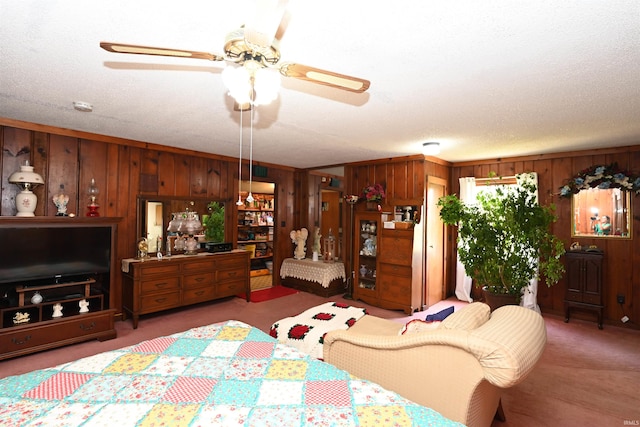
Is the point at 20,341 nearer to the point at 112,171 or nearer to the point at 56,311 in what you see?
the point at 56,311

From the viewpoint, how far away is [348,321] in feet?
9.23

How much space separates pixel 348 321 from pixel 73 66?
2730 millimetres

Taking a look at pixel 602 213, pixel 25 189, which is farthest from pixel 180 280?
pixel 602 213

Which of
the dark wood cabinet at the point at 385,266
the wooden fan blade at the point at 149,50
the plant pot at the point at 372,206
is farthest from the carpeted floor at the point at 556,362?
the wooden fan blade at the point at 149,50

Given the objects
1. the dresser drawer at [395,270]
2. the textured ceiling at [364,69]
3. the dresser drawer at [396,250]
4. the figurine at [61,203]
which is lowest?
the dresser drawer at [395,270]

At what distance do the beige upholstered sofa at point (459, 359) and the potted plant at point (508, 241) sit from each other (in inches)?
63.9

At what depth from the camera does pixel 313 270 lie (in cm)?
532

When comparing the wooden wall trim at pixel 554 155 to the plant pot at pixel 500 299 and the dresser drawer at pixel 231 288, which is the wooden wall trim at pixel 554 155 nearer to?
the plant pot at pixel 500 299

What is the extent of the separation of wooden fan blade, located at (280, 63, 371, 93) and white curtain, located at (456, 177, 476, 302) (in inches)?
165

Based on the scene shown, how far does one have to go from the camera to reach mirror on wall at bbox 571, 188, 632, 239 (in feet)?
13.1

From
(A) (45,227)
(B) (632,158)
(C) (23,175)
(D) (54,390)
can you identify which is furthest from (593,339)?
(C) (23,175)

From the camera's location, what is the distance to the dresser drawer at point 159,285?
3809 millimetres

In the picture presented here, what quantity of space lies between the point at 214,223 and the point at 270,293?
4.96ft

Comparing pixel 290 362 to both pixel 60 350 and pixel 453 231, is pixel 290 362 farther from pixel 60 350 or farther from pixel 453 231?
pixel 453 231
